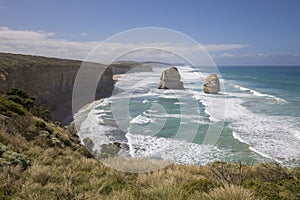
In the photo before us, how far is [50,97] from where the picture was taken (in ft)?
114

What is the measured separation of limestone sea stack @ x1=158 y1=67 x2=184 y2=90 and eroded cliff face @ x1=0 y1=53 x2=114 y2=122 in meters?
16.4

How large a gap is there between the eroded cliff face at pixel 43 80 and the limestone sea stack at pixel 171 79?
1636 cm

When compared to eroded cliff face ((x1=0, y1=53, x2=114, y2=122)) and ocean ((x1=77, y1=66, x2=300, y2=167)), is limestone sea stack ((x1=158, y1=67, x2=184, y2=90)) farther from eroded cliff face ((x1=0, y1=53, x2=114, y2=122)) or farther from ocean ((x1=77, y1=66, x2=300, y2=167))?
ocean ((x1=77, y1=66, x2=300, y2=167))

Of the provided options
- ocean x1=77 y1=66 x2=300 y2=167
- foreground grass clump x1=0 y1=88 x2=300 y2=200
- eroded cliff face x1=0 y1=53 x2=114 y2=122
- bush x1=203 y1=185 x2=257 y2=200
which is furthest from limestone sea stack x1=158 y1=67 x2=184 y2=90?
bush x1=203 y1=185 x2=257 y2=200

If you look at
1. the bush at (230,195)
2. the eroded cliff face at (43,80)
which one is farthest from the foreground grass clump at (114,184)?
the eroded cliff face at (43,80)

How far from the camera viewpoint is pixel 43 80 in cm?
3444

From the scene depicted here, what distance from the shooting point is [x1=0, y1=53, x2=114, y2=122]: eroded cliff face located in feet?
90.1

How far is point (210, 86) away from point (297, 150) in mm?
34036

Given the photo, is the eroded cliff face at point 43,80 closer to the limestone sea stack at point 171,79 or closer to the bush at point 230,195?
the limestone sea stack at point 171,79

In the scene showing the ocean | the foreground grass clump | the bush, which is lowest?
the ocean

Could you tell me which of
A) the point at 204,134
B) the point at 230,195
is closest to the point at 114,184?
the point at 230,195

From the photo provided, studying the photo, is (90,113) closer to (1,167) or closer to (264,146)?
(264,146)

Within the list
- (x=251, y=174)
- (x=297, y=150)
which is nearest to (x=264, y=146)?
(x=297, y=150)

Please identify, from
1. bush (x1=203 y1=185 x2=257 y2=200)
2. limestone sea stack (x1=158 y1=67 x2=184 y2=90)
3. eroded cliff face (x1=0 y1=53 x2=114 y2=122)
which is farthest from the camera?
limestone sea stack (x1=158 y1=67 x2=184 y2=90)
